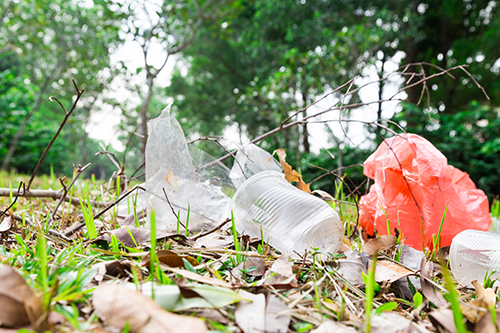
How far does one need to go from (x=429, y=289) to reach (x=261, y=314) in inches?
17.6

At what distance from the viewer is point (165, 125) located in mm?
1083

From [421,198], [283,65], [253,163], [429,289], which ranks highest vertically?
[283,65]

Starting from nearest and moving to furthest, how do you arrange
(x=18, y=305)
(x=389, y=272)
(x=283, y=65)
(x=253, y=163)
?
(x=18, y=305), (x=389, y=272), (x=253, y=163), (x=283, y=65)

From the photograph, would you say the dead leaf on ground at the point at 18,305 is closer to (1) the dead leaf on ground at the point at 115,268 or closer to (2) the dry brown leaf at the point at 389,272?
(1) the dead leaf on ground at the point at 115,268

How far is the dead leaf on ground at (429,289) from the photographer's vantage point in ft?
2.10

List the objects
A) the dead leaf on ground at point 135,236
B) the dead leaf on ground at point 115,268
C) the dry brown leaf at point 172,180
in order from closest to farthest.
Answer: the dead leaf on ground at point 115,268 → the dead leaf on ground at point 135,236 → the dry brown leaf at point 172,180


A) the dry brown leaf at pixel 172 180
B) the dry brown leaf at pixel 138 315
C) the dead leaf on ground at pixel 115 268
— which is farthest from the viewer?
the dry brown leaf at pixel 172 180

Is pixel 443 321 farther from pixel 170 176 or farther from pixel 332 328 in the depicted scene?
pixel 170 176

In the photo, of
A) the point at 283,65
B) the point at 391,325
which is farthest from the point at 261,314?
the point at 283,65

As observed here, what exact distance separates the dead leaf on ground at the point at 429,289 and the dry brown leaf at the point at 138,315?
1.77 feet

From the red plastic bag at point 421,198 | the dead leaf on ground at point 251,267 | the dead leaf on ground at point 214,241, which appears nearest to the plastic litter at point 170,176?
the dead leaf on ground at point 214,241

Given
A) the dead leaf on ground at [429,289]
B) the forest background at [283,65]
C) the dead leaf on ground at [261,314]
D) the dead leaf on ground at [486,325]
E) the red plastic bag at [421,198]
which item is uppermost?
the forest background at [283,65]

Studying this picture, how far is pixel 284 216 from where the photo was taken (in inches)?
38.5

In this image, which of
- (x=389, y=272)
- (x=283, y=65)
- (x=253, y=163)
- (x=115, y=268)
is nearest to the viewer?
(x=115, y=268)
